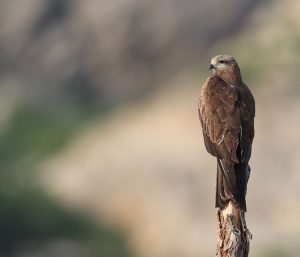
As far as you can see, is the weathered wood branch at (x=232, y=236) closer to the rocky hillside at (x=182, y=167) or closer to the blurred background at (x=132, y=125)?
the rocky hillside at (x=182, y=167)

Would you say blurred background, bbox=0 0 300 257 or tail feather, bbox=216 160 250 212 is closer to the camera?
tail feather, bbox=216 160 250 212

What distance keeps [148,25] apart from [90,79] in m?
3.15

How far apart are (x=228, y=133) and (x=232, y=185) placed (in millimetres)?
745

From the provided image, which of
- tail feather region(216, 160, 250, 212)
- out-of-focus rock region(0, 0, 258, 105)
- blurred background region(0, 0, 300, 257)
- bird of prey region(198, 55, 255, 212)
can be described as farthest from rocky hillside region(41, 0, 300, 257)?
tail feather region(216, 160, 250, 212)

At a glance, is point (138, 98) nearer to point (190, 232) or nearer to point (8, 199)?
point (8, 199)

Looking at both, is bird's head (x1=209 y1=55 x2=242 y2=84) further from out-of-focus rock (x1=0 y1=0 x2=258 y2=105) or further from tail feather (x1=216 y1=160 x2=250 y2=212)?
out-of-focus rock (x1=0 y1=0 x2=258 y2=105)

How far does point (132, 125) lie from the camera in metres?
36.3

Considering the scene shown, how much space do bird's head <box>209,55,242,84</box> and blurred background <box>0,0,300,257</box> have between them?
12472 mm

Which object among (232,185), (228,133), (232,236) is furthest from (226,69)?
(232,236)

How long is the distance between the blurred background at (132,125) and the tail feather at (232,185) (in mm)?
14125

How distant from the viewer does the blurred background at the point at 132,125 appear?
28.9 m

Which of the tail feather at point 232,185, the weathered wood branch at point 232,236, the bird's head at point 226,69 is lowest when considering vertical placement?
the weathered wood branch at point 232,236

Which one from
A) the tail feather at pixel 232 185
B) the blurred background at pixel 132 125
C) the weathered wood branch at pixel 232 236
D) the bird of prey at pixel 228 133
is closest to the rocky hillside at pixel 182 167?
the blurred background at pixel 132 125

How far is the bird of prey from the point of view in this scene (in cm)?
1176
